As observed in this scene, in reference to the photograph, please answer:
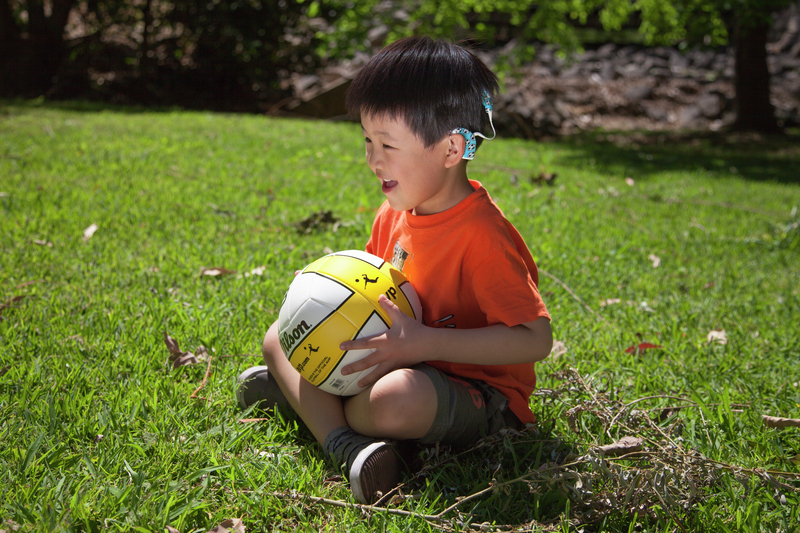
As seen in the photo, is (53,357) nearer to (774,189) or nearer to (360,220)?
(360,220)

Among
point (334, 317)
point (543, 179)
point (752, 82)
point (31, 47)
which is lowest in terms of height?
point (752, 82)

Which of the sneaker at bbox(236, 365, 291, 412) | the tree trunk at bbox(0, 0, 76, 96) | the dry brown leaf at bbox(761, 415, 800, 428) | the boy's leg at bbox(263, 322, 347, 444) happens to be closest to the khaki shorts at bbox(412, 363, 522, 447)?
the boy's leg at bbox(263, 322, 347, 444)

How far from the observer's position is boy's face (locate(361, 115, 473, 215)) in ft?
6.64

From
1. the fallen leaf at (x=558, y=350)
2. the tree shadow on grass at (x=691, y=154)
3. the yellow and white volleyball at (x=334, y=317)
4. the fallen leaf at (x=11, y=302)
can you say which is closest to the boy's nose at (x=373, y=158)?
the yellow and white volleyball at (x=334, y=317)

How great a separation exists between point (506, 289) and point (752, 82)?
1411cm

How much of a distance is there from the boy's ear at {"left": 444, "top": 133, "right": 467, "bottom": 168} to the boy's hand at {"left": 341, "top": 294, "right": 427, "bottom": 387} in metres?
0.52

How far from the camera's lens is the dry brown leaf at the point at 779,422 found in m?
2.27

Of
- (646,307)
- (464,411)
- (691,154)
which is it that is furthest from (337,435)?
(691,154)

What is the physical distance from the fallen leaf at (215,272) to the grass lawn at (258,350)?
0.6 inches

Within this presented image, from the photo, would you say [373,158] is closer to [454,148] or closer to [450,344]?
[454,148]

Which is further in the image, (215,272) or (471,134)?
(215,272)

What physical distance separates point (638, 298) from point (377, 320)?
2.24 metres

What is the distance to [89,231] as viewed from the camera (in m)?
4.01

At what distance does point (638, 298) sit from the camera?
12.1ft
